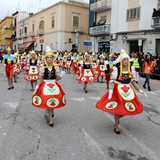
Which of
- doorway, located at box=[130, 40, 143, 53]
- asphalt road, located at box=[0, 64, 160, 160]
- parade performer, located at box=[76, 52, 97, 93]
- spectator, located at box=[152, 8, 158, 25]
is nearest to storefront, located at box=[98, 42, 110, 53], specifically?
doorway, located at box=[130, 40, 143, 53]

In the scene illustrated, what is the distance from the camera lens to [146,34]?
22297 mm

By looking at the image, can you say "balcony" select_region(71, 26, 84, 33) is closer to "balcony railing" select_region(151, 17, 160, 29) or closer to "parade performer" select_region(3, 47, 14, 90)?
"balcony railing" select_region(151, 17, 160, 29)

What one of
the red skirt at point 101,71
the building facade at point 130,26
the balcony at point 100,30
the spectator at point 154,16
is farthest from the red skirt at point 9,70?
the balcony at point 100,30

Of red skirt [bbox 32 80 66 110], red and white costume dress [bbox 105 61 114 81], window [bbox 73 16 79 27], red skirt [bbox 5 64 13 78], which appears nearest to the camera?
red skirt [bbox 32 80 66 110]

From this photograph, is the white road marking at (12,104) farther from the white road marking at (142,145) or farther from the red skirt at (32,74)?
the white road marking at (142,145)

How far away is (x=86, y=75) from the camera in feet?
32.6

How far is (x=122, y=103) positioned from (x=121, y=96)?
0.53 ft

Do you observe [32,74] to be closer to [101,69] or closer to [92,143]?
[101,69]

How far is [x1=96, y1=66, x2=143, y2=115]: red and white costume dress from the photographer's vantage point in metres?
4.71

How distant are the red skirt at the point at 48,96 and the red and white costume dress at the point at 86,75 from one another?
448cm

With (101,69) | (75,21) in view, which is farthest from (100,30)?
(101,69)

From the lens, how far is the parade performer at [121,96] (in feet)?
15.5

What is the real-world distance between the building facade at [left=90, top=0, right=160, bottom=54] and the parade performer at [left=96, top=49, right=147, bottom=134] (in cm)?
1539

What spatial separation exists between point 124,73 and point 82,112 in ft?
7.00
